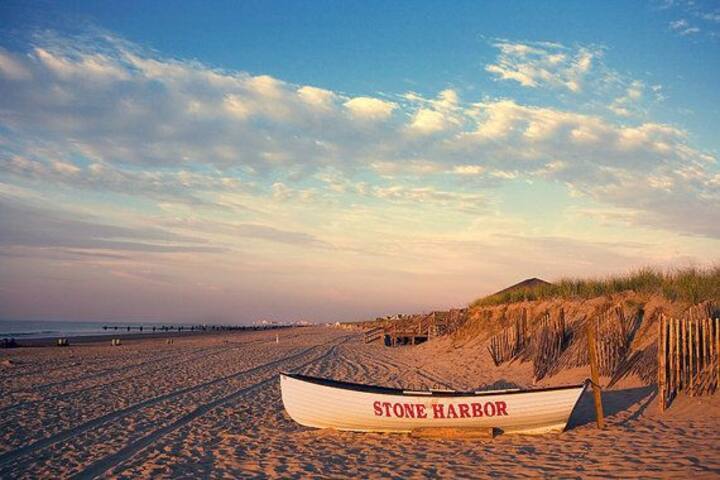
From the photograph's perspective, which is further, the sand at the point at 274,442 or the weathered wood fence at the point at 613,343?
the weathered wood fence at the point at 613,343

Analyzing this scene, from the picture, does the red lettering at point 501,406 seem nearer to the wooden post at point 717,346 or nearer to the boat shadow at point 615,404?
the boat shadow at point 615,404

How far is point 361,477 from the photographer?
25.0 feet

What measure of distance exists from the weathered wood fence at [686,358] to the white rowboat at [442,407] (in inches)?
99.8

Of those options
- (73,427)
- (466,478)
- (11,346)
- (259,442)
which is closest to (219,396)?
(73,427)

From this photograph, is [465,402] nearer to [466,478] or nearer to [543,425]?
[543,425]

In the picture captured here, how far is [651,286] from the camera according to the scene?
58.0 feet

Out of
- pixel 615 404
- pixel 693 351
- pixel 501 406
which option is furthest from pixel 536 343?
pixel 501 406

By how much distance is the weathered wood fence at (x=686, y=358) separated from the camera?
1112 centimetres

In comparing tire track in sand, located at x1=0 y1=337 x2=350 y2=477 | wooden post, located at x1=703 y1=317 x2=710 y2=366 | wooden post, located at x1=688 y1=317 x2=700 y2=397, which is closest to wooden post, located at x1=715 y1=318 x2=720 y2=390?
wooden post, located at x1=703 y1=317 x2=710 y2=366

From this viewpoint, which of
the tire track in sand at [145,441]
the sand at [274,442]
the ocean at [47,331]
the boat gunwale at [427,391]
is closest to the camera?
the sand at [274,442]

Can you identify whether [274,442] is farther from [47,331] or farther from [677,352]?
[47,331]

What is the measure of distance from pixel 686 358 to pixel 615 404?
1.73 metres

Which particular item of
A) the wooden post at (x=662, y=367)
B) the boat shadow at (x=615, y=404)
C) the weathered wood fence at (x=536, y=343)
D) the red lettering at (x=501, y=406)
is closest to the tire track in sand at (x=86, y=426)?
the red lettering at (x=501, y=406)

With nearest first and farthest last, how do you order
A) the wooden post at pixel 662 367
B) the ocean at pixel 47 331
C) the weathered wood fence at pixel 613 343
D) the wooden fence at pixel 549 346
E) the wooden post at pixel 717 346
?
the wooden post at pixel 717 346 → the wooden post at pixel 662 367 → the weathered wood fence at pixel 613 343 → the wooden fence at pixel 549 346 → the ocean at pixel 47 331
